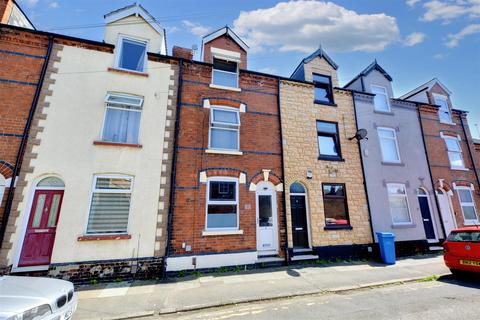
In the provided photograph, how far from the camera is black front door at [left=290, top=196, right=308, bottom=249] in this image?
29.1 feet

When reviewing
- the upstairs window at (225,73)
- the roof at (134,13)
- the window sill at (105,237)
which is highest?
the roof at (134,13)

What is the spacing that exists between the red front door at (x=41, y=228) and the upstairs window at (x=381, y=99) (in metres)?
15.5

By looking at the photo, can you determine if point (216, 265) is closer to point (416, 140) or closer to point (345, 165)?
point (345, 165)

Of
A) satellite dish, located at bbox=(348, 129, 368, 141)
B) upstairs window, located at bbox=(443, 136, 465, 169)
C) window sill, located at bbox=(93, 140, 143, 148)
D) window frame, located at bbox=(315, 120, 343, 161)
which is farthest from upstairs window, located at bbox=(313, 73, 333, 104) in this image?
window sill, located at bbox=(93, 140, 143, 148)

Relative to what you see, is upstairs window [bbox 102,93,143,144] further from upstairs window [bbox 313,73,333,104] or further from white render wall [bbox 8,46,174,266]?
upstairs window [bbox 313,73,333,104]

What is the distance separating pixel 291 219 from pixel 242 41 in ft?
29.3

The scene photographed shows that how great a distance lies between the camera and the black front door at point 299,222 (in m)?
8.88

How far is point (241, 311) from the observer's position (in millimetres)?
4703

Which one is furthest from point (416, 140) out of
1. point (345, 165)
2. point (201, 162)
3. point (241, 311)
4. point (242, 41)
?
point (241, 311)

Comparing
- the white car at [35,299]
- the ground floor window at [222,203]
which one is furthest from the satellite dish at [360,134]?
the white car at [35,299]

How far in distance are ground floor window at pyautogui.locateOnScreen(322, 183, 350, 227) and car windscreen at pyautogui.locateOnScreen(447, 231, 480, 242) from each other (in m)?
3.37

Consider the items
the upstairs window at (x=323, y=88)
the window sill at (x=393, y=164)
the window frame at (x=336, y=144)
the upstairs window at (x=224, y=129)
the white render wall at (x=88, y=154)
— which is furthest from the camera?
the upstairs window at (x=323, y=88)

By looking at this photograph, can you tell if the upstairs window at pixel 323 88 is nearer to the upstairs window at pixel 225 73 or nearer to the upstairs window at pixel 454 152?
the upstairs window at pixel 225 73

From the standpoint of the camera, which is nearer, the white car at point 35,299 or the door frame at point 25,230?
the white car at point 35,299
